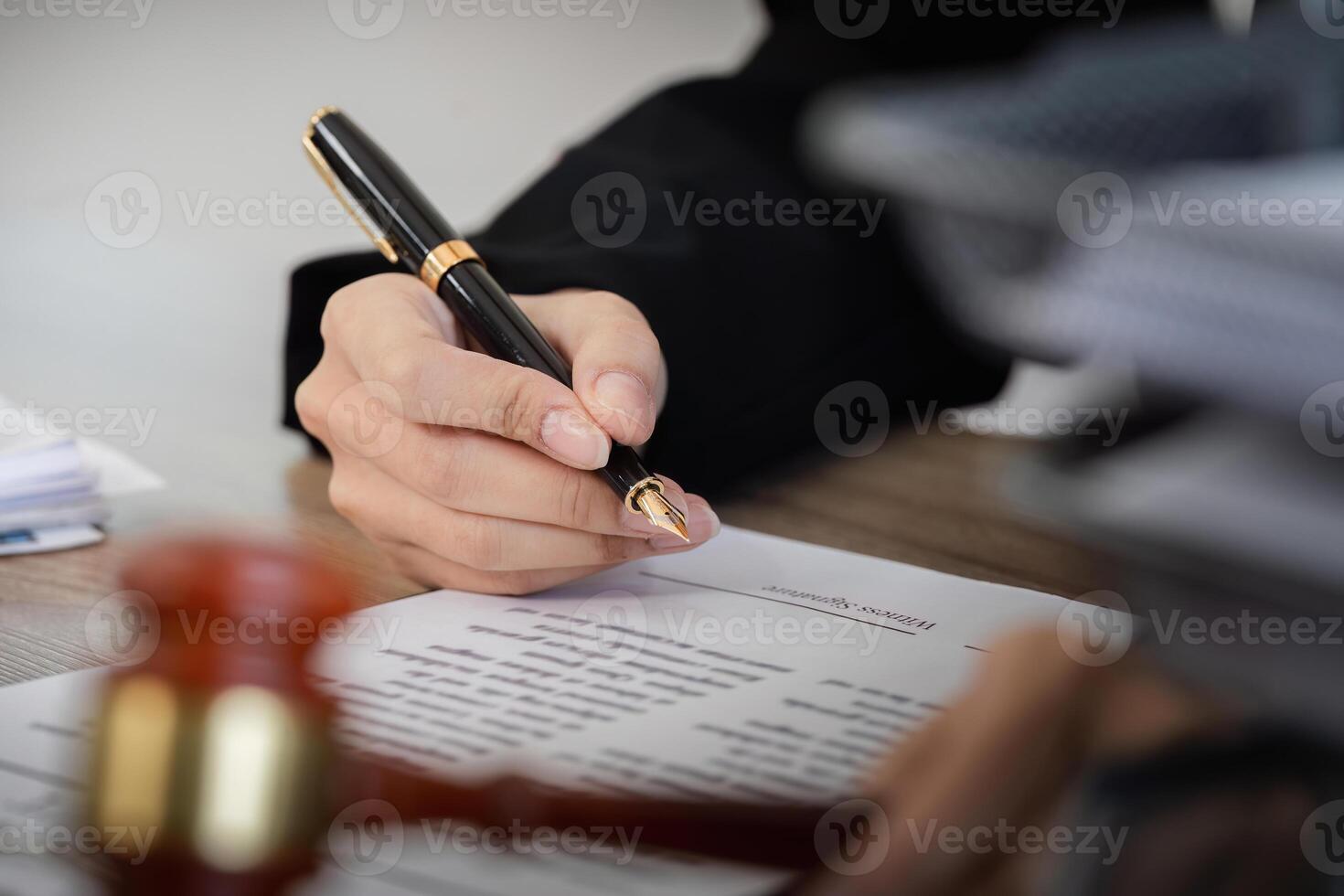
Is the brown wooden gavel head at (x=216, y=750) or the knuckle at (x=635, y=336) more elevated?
the knuckle at (x=635, y=336)

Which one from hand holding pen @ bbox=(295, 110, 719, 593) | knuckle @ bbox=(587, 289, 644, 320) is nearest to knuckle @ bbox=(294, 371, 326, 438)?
hand holding pen @ bbox=(295, 110, 719, 593)

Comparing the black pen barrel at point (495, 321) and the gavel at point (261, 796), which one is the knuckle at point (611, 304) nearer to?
the black pen barrel at point (495, 321)

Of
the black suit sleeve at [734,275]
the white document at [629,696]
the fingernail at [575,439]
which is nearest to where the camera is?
the white document at [629,696]

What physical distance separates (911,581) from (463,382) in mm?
162

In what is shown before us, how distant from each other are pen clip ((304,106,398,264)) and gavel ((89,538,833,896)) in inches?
6.8

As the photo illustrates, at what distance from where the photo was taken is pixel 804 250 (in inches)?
23.1

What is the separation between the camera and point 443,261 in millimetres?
405

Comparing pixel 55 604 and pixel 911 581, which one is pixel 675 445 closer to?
pixel 911 581

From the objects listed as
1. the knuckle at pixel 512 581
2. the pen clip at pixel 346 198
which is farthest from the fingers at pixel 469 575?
the pen clip at pixel 346 198

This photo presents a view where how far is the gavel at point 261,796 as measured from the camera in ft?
0.74

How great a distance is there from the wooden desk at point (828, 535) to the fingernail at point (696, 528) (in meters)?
0.08

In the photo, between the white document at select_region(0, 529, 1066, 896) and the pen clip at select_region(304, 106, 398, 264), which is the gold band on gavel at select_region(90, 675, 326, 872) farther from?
the pen clip at select_region(304, 106, 398, 264)

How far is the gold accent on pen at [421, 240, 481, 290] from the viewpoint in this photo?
1.32 feet

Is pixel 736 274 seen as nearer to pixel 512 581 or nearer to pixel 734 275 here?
pixel 734 275
